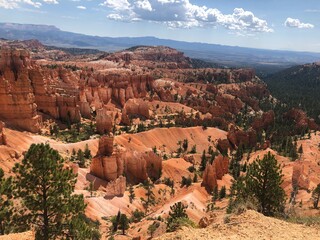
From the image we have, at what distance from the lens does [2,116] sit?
6122cm

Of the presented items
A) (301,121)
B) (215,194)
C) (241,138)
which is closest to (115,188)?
(215,194)

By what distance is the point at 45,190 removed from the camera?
20953 mm

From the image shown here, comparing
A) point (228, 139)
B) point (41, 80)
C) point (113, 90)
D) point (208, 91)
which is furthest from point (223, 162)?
point (208, 91)

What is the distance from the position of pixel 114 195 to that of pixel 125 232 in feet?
30.8

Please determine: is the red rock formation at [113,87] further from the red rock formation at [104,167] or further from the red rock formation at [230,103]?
the red rock formation at [104,167]

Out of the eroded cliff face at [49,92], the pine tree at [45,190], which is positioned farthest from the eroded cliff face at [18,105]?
the pine tree at [45,190]

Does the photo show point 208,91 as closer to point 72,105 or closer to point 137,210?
point 72,105

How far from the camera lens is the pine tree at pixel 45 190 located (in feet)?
67.8

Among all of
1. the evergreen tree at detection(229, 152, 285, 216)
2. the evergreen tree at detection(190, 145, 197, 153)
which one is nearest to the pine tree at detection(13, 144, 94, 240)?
the evergreen tree at detection(229, 152, 285, 216)

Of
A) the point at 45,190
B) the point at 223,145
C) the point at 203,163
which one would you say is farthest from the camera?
the point at 223,145

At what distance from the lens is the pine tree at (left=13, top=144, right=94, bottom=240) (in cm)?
2067

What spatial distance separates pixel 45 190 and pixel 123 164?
32.8 meters

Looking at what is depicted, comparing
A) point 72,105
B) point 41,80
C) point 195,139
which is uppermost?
point 41,80

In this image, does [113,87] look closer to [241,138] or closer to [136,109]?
[136,109]
